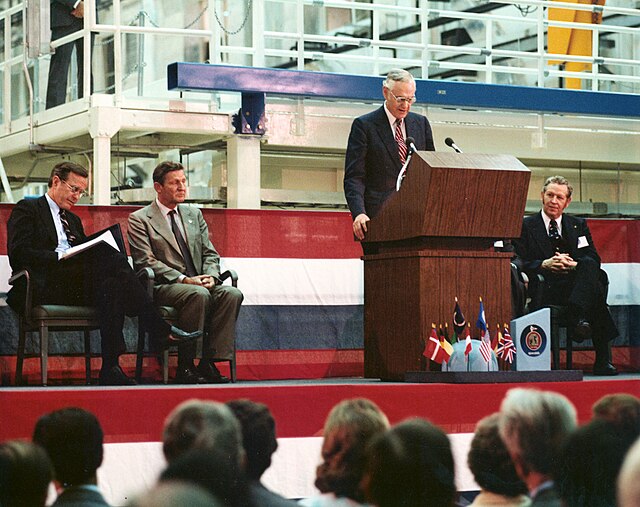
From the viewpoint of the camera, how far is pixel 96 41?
10156 mm

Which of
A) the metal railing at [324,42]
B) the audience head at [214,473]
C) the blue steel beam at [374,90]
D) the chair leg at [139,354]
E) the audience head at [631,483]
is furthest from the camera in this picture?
the metal railing at [324,42]

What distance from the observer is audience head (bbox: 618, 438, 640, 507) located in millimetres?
2125

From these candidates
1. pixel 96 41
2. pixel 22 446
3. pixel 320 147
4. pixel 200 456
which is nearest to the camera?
pixel 200 456

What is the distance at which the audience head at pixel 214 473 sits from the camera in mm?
2477

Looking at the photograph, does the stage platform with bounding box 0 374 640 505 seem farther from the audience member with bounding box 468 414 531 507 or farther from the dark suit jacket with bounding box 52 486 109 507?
the dark suit jacket with bounding box 52 486 109 507

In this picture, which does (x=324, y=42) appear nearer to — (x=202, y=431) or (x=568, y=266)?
(x=568, y=266)

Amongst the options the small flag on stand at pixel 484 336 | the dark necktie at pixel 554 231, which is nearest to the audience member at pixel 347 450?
the small flag on stand at pixel 484 336

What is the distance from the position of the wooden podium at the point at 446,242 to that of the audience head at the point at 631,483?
276 centimetres

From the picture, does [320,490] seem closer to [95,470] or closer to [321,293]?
[95,470]

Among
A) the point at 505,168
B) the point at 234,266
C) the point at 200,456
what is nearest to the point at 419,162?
the point at 505,168

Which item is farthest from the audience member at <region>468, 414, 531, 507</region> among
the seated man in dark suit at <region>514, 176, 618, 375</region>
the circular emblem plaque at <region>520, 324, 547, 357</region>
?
the seated man in dark suit at <region>514, 176, 618, 375</region>

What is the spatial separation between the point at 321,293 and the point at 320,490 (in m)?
3.23

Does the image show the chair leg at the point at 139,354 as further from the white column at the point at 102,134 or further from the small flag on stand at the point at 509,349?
the white column at the point at 102,134

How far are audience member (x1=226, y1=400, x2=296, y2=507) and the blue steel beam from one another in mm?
4699
